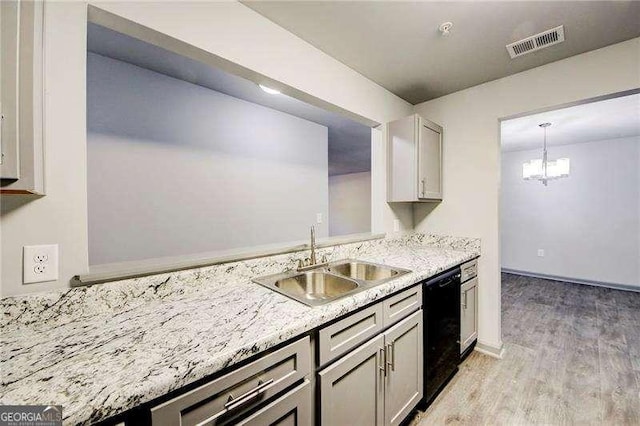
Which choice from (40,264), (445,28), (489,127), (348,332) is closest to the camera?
(40,264)

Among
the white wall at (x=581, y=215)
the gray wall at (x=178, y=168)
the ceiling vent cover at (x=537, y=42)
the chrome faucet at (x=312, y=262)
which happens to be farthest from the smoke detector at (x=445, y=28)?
the white wall at (x=581, y=215)

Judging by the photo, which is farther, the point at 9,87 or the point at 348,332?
the point at 348,332

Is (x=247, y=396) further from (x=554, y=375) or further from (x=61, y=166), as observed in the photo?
(x=554, y=375)

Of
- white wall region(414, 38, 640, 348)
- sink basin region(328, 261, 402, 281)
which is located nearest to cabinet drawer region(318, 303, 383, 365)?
sink basin region(328, 261, 402, 281)

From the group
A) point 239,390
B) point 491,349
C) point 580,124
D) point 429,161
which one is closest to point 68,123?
point 239,390

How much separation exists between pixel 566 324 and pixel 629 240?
262 cm

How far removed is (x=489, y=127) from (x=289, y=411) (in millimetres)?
2612

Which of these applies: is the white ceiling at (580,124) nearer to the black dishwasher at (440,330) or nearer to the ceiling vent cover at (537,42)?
the ceiling vent cover at (537,42)

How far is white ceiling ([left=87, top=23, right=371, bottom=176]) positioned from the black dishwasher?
89.5 inches

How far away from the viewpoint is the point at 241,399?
2.53 ft

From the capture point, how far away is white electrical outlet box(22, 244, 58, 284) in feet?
2.84

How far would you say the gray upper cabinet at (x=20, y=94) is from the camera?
2.13ft

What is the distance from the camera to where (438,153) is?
8.16 ft

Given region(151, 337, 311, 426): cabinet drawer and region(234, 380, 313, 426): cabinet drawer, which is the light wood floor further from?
region(151, 337, 311, 426): cabinet drawer
